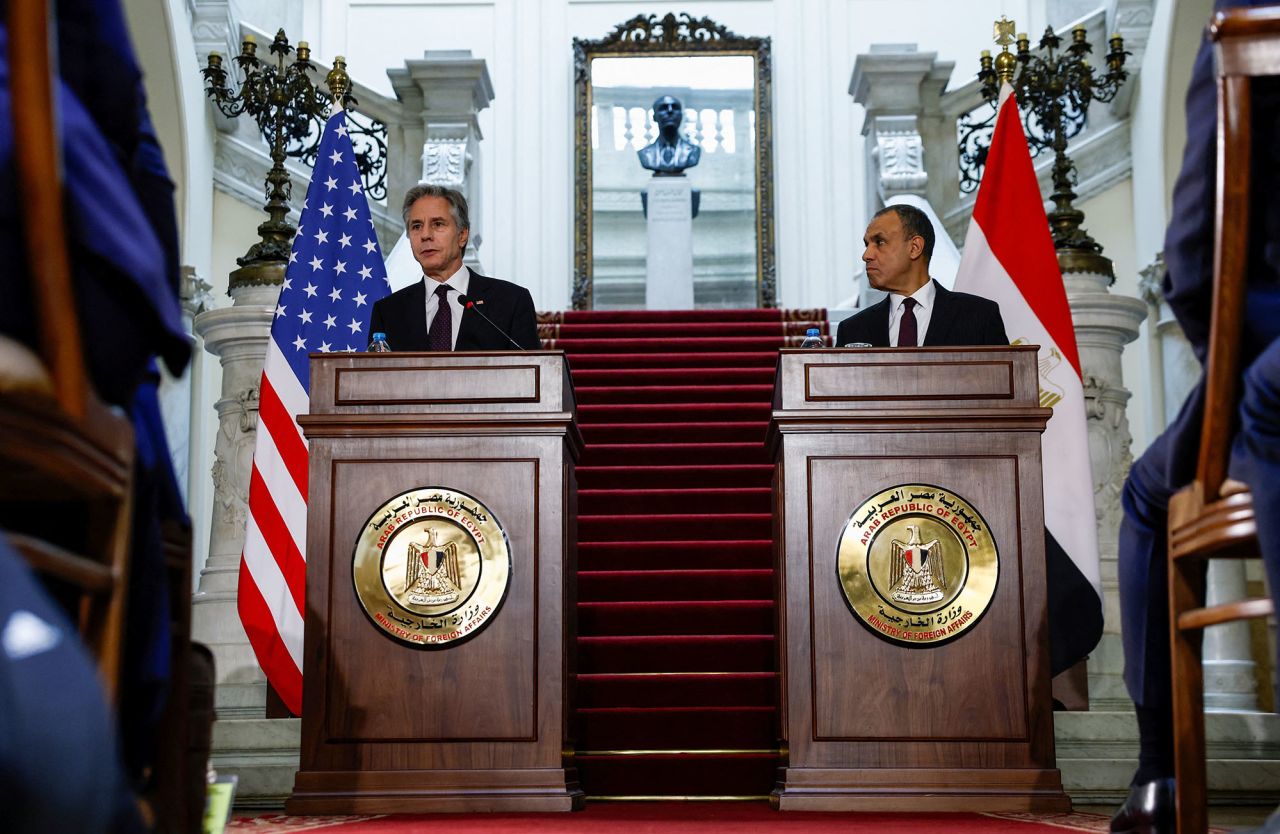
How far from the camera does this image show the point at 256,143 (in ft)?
36.7

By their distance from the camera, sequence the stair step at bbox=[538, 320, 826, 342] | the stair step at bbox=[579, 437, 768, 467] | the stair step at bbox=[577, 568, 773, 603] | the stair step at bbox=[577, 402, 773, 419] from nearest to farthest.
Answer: the stair step at bbox=[577, 568, 773, 603], the stair step at bbox=[579, 437, 768, 467], the stair step at bbox=[577, 402, 773, 419], the stair step at bbox=[538, 320, 826, 342]

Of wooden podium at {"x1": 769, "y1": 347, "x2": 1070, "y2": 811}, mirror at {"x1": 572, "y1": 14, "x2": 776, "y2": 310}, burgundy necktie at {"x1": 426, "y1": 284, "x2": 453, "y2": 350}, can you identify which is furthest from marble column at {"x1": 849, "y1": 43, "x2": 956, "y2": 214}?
wooden podium at {"x1": 769, "y1": 347, "x2": 1070, "y2": 811}

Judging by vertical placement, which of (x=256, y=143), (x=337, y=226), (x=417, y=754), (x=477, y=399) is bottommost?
(x=417, y=754)

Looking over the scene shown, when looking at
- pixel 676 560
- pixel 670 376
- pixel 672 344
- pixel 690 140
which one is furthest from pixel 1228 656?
pixel 690 140

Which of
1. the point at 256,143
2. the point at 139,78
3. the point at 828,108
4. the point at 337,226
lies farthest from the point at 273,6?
the point at 139,78

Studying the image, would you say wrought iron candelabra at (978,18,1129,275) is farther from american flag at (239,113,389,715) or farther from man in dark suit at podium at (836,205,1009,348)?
american flag at (239,113,389,715)

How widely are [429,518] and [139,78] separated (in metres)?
2.20

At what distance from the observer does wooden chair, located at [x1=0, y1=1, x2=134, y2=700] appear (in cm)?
163

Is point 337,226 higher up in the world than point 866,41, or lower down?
lower down

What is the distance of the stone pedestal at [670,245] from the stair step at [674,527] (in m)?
5.53

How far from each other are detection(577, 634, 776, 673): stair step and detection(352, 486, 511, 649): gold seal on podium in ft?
4.23

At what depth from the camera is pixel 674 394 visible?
834 cm

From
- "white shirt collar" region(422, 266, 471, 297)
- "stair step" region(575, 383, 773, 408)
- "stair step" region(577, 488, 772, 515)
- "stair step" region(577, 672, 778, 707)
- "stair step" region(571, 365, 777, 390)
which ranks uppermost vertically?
"stair step" region(571, 365, 777, 390)

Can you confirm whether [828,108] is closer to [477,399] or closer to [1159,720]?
[477,399]
